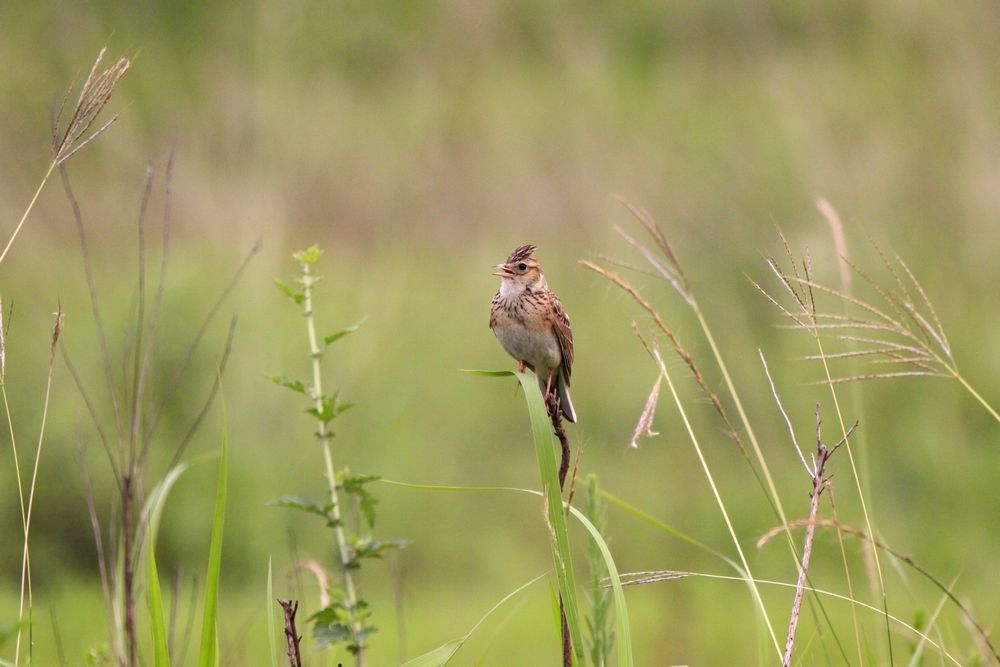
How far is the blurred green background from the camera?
24.0ft

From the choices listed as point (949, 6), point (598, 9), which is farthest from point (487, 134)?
point (949, 6)

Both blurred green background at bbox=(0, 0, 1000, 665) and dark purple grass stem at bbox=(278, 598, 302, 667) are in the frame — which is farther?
blurred green background at bbox=(0, 0, 1000, 665)

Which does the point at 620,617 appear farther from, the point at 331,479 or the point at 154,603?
the point at 154,603

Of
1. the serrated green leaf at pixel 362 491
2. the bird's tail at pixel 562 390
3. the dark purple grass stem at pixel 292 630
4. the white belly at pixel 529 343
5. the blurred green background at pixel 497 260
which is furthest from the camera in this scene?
the blurred green background at pixel 497 260

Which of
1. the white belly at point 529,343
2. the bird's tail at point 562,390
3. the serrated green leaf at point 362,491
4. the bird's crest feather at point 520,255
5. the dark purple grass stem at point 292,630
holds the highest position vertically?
the bird's crest feather at point 520,255

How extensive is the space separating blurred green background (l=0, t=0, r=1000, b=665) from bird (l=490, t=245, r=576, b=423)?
2255mm

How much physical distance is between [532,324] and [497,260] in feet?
19.2

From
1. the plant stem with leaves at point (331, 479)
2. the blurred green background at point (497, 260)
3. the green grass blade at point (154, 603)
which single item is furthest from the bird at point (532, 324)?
the blurred green background at point (497, 260)

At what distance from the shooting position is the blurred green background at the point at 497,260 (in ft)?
24.0

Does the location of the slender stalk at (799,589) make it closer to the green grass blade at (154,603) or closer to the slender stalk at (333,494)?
the slender stalk at (333,494)

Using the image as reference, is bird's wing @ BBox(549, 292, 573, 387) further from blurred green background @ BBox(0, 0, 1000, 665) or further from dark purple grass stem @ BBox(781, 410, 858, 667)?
blurred green background @ BBox(0, 0, 1000, 665)

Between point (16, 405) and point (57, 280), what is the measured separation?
5.36 feet

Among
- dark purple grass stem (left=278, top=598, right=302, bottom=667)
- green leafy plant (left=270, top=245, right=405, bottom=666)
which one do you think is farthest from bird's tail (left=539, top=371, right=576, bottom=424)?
dark purple grass stem (left=278, top=598, right=302, bottom=667)

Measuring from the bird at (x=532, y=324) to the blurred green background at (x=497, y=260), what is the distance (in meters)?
2.25
